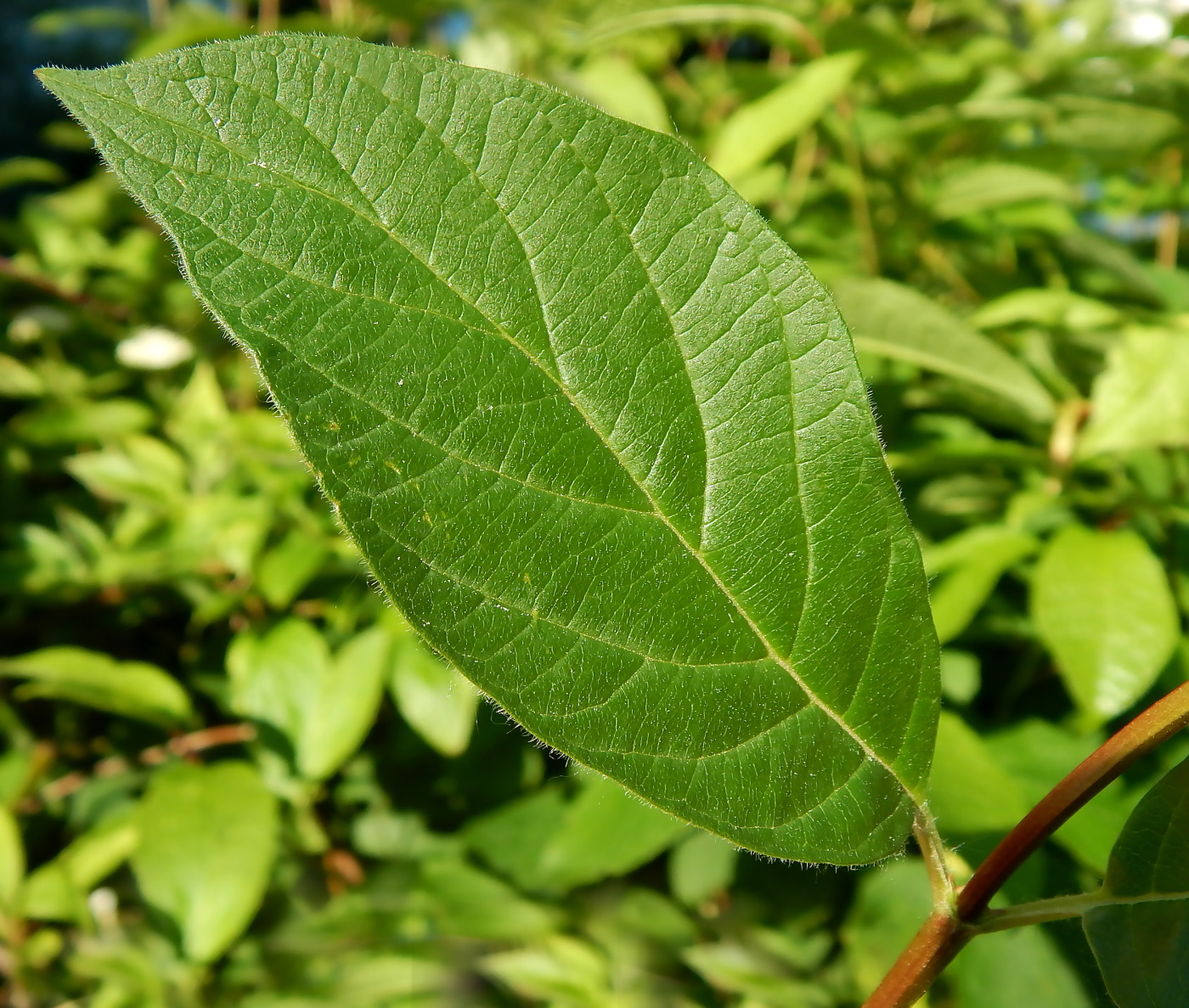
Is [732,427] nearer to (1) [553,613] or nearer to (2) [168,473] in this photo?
→ (1) [553,613]

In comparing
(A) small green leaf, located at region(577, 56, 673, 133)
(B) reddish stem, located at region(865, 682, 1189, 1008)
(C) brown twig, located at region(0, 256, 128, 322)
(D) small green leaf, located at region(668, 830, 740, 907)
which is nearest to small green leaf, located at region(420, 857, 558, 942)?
(D) small green leaf, located at region(668, 830, 740, 907)

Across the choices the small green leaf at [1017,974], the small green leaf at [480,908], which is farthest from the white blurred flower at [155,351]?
the small green leaf at [1017,974]

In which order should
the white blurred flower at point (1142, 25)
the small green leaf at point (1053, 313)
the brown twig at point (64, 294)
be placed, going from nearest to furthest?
1. the small green leaf at point (1053, 313)
2. the brown twig at point (64, 294)
3. the white blurred flower at point (1142, 25)

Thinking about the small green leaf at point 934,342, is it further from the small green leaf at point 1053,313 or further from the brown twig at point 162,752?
the brown twig at point 162,752

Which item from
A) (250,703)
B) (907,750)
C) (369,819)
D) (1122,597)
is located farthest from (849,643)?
(369,819)

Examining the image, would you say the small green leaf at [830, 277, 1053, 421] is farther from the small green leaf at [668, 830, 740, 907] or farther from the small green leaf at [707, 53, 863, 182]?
the small green leaf at [668, 830, 740, 907]
